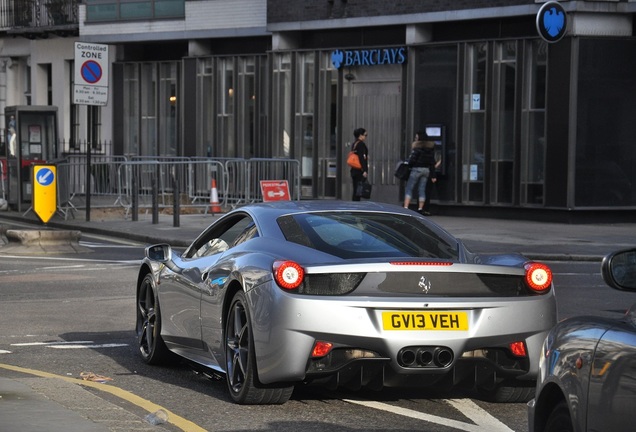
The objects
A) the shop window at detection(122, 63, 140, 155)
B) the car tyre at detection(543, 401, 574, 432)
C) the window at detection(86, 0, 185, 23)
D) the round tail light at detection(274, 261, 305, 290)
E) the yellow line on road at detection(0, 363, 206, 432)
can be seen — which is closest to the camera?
the car tyre at detection(543, 401, 574, 432)

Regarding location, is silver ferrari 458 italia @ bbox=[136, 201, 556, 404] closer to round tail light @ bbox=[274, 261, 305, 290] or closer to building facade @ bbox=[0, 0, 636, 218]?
round tail light @ bbox=[274, 261, 305, 290]

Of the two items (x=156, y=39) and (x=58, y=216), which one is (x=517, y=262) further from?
(x=156, y=39)

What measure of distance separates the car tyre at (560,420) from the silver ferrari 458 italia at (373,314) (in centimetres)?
255

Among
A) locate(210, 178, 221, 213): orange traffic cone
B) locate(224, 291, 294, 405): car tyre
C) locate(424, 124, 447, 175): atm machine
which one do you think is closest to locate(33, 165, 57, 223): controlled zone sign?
locate(210, 178, 221, 213): orange traffic cone

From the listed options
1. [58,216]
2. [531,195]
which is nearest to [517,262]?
[531,195]

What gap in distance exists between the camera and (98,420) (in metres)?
7.64

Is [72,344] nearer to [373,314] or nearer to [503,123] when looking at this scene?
[373,314]

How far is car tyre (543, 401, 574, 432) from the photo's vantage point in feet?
17.2

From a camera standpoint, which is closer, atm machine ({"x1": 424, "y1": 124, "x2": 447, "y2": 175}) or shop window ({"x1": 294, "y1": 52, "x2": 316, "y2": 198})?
atm machine ({"x1": 424, "y1": 124, "x2": 447, "y2": 175})

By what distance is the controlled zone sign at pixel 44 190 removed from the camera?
2742cm

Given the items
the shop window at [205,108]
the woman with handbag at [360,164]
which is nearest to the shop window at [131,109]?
the shop window at [205,108]

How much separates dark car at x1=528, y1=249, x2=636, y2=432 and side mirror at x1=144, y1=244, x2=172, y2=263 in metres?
5.08

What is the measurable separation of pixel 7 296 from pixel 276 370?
26.2 feet

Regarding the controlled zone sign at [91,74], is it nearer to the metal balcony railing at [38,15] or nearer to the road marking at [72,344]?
the metal balcony railing at [38,15]
